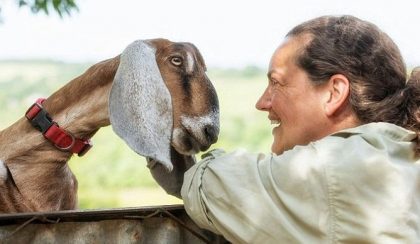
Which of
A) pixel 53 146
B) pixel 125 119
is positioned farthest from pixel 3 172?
pixel 125 119

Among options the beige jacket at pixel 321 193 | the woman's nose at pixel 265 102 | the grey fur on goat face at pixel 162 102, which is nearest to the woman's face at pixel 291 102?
the woman's nose at pixel 265 102

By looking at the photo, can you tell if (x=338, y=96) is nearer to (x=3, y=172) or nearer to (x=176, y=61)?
(x=176, y=61)

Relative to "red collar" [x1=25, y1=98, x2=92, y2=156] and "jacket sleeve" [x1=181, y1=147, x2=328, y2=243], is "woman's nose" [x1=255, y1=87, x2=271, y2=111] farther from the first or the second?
"red collar" [x1=25, y1=98, x2=92, y2=156]

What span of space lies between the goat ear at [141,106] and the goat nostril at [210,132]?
0.14 m

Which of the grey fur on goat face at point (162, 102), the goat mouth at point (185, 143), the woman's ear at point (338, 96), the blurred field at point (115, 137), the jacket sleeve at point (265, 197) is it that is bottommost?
the blurred field at point (115, 137)

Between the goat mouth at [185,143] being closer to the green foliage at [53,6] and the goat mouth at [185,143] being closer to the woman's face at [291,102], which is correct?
the woman's face at [291,102]

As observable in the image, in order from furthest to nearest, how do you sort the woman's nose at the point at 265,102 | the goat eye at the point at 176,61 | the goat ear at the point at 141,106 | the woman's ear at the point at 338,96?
Result: the goat eye at the point at 176,61 < the goat ear at the point at 141,106 < the woman's nose at the point at 265,102 < the woman's ear at the point at 338,96

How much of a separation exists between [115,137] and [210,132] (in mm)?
6754

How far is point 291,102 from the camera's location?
2.32 metres

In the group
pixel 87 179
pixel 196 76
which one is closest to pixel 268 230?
pixel 196 76

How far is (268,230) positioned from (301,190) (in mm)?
131

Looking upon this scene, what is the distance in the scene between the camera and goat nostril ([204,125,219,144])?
3.08 m

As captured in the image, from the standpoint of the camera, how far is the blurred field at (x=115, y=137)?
389 inches

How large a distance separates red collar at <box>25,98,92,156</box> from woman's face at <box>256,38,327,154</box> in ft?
3.99
